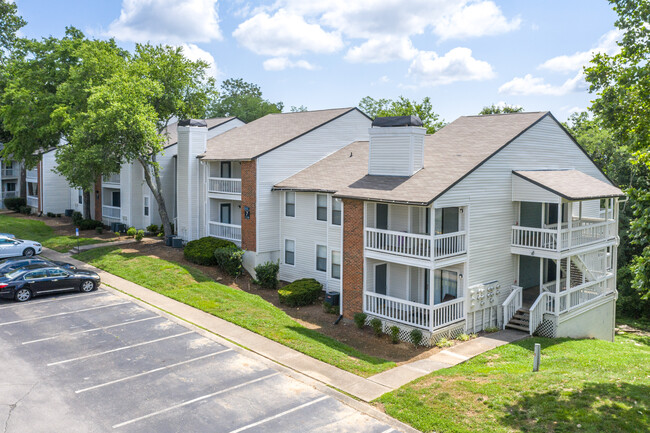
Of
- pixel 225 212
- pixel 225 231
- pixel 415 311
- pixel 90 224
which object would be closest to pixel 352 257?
pixel 415 311

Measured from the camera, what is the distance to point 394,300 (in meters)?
20.9

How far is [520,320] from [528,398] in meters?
9.25

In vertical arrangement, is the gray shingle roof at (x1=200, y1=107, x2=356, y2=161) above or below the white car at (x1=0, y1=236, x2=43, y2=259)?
above

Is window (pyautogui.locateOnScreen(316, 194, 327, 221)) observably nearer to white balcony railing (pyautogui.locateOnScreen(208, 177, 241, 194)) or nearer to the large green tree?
white balcony railing (pyautogui.locateOnScreen(208, 177, 241, 194))

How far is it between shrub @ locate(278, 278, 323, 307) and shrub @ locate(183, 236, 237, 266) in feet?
17.8

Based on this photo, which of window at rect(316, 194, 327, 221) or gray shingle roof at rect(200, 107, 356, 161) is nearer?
window at rect(316, 194, 327, 221)

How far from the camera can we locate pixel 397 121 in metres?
23.0

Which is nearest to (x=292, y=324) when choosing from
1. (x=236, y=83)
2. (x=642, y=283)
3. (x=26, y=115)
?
(x=642, y=283)

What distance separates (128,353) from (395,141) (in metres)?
13.3

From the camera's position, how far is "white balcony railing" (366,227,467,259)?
2027 cm

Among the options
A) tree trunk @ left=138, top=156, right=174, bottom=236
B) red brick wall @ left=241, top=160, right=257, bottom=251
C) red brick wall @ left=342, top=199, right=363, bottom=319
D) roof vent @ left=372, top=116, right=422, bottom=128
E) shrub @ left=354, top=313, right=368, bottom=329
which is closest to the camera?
shrub @ left=354, top=313, right=368, bottom=329

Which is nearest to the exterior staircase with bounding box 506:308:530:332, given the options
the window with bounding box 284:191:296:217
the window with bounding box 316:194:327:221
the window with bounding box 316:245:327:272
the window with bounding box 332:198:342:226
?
the window with bounding box 332:198:342:226

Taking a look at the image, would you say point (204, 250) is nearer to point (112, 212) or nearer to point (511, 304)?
point (112, 212)

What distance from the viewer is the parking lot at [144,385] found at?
1312 cm
